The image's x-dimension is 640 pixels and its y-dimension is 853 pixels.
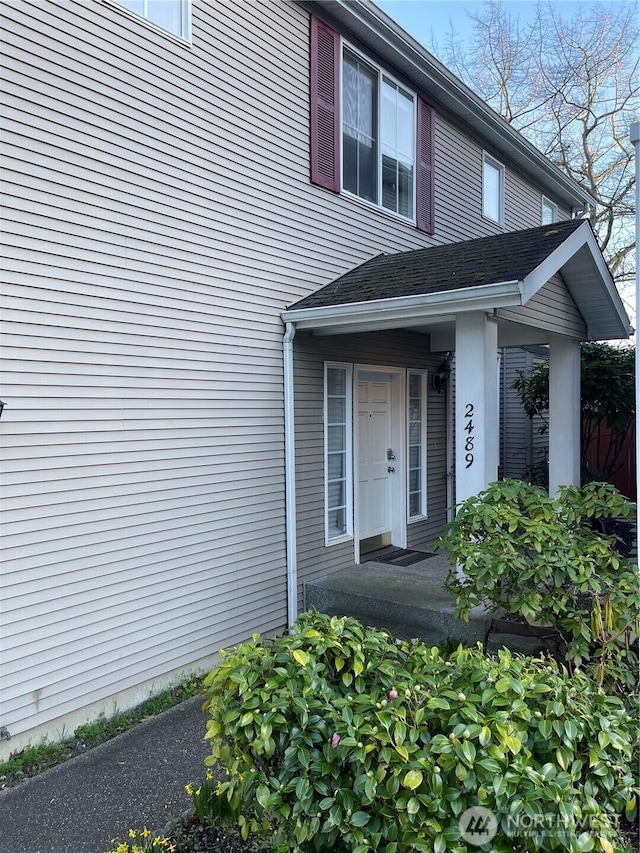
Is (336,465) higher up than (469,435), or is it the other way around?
(469,435)

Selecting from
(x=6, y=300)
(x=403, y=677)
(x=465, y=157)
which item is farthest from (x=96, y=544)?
(x=465, y=157)

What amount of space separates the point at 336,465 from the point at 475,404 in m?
1.97

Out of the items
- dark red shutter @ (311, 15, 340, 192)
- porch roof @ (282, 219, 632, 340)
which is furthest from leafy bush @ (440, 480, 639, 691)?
dark red shutter @ (311, 15, 340, 192)

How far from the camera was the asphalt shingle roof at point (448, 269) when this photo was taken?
475 centimetres

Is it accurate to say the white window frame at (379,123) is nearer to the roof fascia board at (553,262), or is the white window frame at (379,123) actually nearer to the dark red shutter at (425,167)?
the dark red shutter at (425,167)

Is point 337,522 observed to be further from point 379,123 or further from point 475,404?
point 379,123

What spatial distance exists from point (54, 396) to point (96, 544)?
3.37 ft

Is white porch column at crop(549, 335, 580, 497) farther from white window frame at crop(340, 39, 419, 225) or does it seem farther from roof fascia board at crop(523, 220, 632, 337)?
white window frame at crop(340, 39, 419, 225)

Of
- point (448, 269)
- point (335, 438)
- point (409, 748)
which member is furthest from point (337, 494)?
point (409, 748)

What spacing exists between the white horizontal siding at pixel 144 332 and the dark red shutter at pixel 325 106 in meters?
0.13

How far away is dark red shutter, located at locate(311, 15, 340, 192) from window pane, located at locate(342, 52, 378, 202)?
212mm

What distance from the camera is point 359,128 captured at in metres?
6.63

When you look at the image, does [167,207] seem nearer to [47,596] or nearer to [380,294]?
[380,294]

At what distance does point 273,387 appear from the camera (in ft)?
18.4
